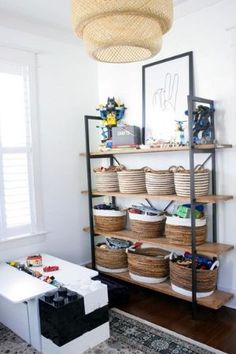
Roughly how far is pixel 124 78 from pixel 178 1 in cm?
89

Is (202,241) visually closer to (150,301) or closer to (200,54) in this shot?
(150,301)

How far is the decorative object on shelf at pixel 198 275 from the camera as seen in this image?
248 centimetres

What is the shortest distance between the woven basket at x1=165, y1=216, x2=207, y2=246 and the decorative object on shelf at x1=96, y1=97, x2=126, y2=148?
1087mm

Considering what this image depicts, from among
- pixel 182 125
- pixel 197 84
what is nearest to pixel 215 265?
pixel 182 125

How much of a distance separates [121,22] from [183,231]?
1687 millimetres

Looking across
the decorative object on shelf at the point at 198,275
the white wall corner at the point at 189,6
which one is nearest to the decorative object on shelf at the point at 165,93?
the white wall corner at the point at 189,6

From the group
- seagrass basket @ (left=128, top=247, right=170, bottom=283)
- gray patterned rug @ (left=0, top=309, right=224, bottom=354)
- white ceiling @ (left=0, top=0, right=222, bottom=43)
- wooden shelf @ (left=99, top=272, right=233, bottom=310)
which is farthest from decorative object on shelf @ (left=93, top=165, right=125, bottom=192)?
white ceiling @ (left=0, top=0, right=222, bottom=43)

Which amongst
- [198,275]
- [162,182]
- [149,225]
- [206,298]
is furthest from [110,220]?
[206,298]

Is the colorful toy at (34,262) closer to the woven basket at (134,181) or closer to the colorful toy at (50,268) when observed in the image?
the colorful toy at (50,268)

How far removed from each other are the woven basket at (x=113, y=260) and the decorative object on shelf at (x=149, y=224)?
358 mm

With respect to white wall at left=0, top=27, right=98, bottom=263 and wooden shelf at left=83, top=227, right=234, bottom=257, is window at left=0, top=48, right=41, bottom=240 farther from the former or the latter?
wooden shelf at left=83, top=227, right=234, bottom=257

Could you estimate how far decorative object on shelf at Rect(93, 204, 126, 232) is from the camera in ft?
10.4

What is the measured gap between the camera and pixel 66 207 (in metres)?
3.35

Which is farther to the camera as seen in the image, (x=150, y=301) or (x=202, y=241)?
(x=150, y=301)
